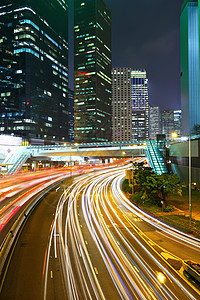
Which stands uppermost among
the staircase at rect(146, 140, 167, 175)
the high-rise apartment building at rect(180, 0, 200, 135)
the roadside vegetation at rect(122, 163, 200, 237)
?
the high-rise apartment building at rect(180, 0, 200, 135)

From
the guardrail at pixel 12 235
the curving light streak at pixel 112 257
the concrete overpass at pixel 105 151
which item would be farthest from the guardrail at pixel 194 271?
the concrete overpass at pixel 105 151

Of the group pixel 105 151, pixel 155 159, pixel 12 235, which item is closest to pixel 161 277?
pixel 12 235

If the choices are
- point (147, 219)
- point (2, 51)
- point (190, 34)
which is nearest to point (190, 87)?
point (190, 34)

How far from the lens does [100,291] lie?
10703 millimetres

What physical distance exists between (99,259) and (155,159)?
3546 centimetres

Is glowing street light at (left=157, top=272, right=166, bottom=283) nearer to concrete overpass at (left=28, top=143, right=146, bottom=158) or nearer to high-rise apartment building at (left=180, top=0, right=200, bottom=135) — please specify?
concrete overpass at (left=28, top=143, right=146, bottom=158)

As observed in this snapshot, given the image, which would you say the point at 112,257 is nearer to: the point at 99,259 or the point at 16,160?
the point at 99,259

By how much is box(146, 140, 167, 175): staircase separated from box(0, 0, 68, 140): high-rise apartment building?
4108 inches

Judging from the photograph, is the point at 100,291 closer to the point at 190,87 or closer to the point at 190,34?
the point at 190,87

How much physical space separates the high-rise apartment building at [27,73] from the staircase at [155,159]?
104 metres

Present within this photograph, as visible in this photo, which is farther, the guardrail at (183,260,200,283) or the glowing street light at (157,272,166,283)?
the glowing street light at (157,272,166,283)

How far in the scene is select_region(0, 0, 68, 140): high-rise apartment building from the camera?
5443 inches

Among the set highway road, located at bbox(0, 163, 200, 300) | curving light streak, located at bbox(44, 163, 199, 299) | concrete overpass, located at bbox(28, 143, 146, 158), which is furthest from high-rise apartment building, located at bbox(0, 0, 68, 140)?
highway road, located at bbox(0, 163, 200, 300)

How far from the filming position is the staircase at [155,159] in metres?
43.3
